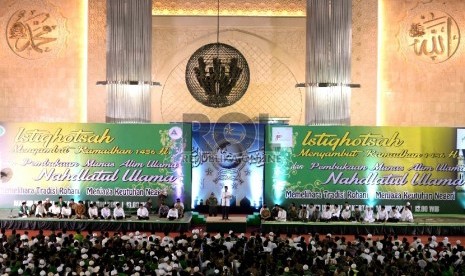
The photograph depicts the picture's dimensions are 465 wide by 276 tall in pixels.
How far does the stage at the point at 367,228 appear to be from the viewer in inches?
873

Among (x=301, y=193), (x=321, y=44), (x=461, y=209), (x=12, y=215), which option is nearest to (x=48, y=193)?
(x=12, y=215)

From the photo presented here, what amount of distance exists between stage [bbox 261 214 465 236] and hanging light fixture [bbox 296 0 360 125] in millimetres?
3428

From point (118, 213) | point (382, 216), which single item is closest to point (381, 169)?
point (382, 216)

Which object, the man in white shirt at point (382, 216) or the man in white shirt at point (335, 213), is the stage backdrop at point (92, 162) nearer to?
the man in white shirt at point (335, 213)

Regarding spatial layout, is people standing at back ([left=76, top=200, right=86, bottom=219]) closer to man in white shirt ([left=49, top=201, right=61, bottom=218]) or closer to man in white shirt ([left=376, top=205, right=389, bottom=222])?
man in white shirt ([left=49, top=201, right=61, bottom=218])

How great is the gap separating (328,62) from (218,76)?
5.20 m

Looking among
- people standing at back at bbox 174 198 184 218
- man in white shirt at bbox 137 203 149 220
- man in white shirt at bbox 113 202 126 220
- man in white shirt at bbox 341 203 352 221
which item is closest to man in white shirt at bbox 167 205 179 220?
people standing at back at bbox 174 198 184 218

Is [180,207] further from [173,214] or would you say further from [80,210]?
[80,210]

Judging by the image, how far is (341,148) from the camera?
2362 cm

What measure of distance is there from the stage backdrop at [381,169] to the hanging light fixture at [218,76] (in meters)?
2.85

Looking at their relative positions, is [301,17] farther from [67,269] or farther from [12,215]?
[67,269]

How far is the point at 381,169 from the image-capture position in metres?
23.6

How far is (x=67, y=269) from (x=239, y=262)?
3.08 m

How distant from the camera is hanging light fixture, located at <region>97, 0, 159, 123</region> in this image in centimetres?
2455
